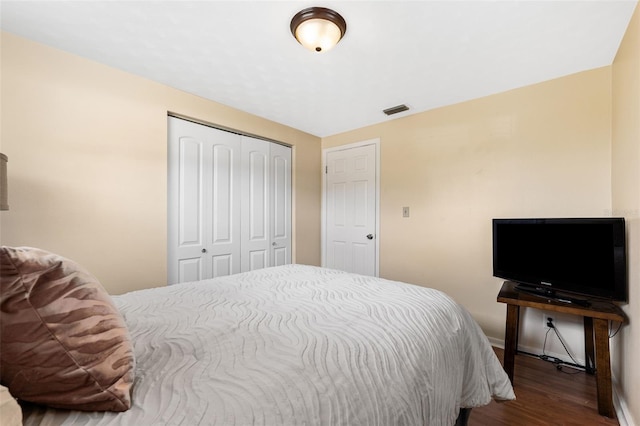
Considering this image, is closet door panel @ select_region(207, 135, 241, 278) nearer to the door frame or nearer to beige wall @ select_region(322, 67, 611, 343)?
the door frame

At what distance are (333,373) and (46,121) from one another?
8.21 ft

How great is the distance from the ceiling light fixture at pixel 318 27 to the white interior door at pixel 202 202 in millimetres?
1554

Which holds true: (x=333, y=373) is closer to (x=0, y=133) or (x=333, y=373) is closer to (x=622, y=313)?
(x=622, y=313)

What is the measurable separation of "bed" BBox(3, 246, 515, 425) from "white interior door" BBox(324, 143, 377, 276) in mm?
1929

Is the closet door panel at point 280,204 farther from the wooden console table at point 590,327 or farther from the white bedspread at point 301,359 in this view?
the wooden console table at point 590,327

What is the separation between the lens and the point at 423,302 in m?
1.33

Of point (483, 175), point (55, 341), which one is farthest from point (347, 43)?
point (55, 341)

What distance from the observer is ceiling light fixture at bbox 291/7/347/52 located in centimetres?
156

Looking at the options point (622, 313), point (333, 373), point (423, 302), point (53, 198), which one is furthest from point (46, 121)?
point (622, 313)

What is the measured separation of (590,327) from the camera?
1.99 metres

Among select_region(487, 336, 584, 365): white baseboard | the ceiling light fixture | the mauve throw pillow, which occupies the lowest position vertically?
select_region(487, 336, 584, 365): white baseboard

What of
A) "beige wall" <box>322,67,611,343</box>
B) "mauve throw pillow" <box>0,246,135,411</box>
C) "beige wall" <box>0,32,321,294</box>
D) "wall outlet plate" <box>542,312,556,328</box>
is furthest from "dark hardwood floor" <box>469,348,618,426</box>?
"beige wall" <box>0,32,321,294</box>

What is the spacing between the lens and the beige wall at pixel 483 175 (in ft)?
7.06

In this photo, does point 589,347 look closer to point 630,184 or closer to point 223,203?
point 630,184
